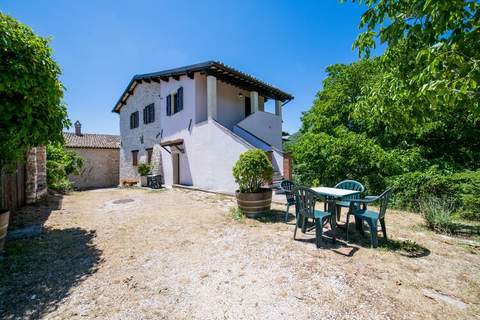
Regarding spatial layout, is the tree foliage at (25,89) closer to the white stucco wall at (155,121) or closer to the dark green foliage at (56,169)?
the dark green foliage at (56,169)

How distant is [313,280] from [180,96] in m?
11.2

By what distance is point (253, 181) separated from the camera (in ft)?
18.8

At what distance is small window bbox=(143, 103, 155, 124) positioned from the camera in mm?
14164

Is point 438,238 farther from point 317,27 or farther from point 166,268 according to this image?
point 317,27

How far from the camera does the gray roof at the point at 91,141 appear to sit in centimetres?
1948

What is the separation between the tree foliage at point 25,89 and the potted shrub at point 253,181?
157 inches

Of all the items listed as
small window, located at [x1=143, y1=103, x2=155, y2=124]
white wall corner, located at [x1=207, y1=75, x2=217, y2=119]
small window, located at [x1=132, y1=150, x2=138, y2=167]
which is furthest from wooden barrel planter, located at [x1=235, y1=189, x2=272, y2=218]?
small window, located at [x1=132, y1=150, x2=138, y2=167]

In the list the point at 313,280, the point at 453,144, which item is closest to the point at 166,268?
the point at 313,280

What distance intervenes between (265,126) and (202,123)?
3.91m

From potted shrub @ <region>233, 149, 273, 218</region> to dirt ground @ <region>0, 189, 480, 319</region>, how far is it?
2.90 ft

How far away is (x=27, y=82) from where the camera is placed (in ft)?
9.70

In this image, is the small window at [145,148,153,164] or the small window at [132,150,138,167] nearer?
the small window at [145,148,153,164]

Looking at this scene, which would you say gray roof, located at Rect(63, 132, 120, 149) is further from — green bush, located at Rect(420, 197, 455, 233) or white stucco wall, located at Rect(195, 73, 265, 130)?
green bush, located at Rect(420, 197, 455, 233)

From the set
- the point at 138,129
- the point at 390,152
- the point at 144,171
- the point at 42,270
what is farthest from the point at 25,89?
the point at 138,129
